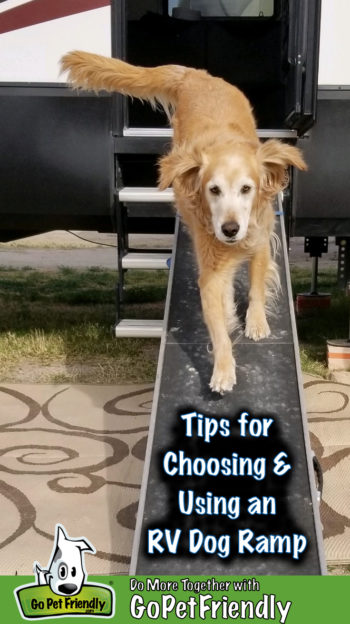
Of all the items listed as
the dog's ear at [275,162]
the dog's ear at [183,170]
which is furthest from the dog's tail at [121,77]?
the dog's ear at [275,162]

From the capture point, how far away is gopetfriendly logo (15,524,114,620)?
7.30ft

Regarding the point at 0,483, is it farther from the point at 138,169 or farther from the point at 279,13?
the point at 279,13

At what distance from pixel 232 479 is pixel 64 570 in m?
0.65

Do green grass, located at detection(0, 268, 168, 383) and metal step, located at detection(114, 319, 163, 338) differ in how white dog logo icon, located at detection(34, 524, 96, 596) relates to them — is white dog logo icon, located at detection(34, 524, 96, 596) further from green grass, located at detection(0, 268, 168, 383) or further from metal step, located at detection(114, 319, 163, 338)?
green grass, located at detection(0, 268, 168, 383)

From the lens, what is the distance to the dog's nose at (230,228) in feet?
9.50

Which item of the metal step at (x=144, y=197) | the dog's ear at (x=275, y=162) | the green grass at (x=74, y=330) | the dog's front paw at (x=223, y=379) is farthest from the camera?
the green grass at (x=74, y=330)

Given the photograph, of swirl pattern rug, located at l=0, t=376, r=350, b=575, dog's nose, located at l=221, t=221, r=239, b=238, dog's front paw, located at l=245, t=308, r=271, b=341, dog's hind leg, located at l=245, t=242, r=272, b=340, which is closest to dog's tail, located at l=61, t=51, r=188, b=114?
dog's hind leg, located at l=245, t=242, r=272, b=340

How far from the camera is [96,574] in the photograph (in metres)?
2.63

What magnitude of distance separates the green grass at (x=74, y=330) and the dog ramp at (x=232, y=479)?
79.0 inches

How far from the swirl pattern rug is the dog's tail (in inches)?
70.7

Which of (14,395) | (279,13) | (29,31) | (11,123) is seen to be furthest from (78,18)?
(279,13)

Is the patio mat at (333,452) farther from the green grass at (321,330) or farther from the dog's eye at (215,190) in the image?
the dog's eye at (215,190)

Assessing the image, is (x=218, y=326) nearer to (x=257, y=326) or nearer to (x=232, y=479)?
(x=257, y=326)

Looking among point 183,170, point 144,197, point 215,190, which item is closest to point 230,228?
point 215,190
